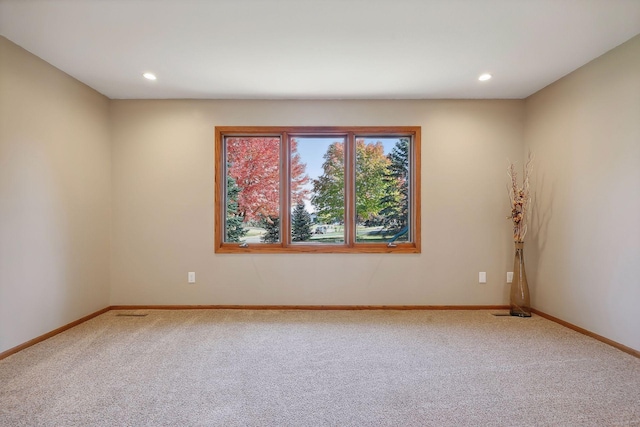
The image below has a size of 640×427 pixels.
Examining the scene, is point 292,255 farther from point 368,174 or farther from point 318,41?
point 318,41

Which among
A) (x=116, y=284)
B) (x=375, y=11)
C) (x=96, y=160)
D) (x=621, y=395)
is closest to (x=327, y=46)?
(x=375, y=11)

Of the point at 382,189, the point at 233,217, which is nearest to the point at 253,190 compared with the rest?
the point at 233,217

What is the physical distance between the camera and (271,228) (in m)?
3.87

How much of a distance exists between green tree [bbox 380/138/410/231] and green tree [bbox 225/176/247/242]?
1.70m

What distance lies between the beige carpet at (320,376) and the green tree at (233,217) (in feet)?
3.45

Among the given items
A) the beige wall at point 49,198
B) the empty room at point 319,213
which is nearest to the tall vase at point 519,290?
the empty room at point 319,213

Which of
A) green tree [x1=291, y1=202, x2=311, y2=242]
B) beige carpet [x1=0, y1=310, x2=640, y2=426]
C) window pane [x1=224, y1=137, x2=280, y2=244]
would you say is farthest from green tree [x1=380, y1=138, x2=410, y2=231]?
window pane [x1=224, y1=137, x2=280, y2=244]

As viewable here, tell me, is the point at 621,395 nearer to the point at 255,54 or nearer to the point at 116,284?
the point at 255,54

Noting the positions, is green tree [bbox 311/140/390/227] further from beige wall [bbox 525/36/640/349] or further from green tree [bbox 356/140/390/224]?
beige wall [bbox 525/36/640/349]

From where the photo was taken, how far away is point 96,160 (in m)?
3.50

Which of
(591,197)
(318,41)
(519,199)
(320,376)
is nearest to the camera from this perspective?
(320,376)

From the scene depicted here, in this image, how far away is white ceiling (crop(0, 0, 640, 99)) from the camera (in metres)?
2.09

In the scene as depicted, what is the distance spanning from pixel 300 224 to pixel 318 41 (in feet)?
6.69

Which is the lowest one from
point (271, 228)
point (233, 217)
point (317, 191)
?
point (271, 228)
